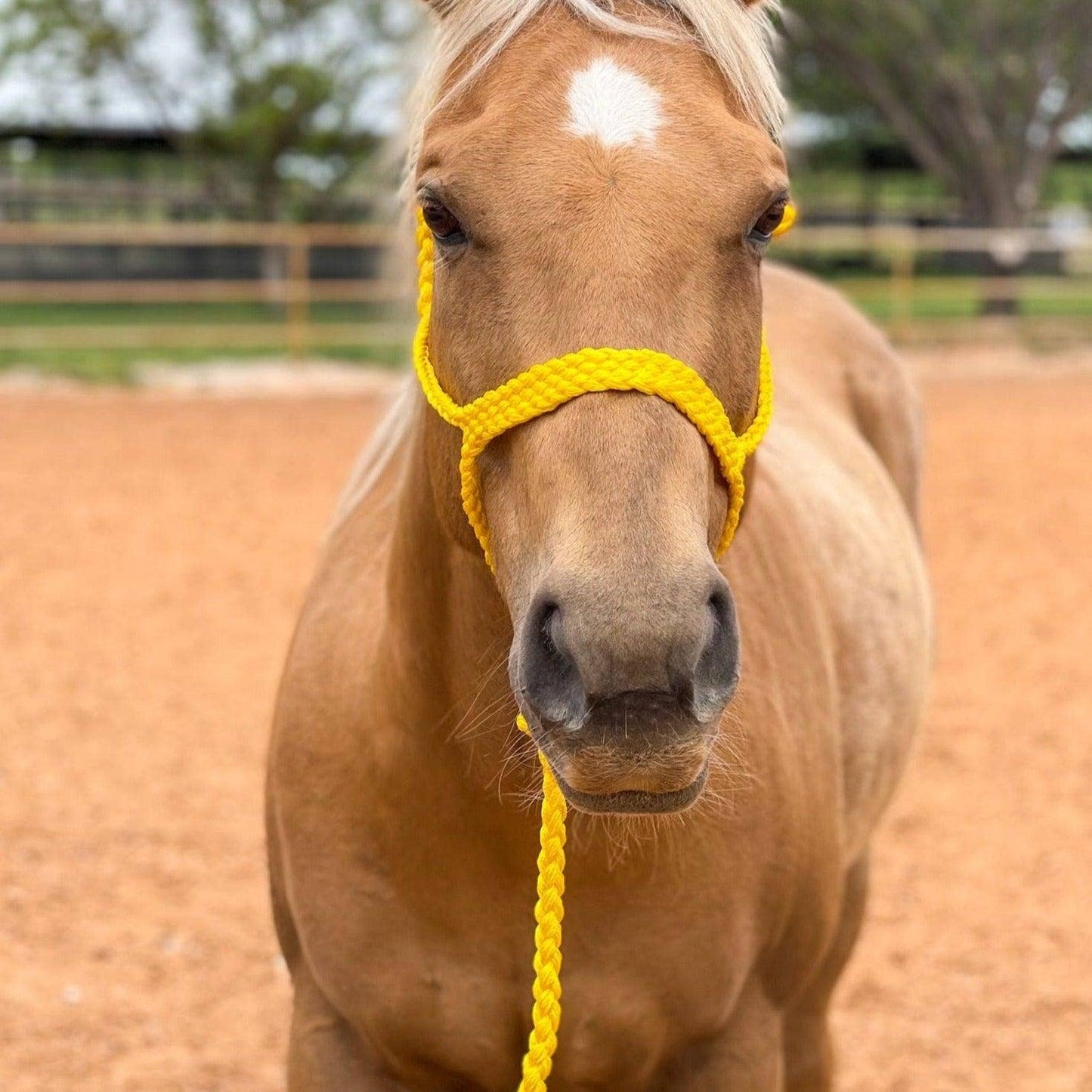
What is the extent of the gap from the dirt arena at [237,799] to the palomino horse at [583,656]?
1.31 m

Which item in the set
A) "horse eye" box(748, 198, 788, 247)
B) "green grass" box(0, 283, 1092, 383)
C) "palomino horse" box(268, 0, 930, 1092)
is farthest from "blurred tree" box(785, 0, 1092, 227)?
"horse eye" box(748, 198, 788, 247)

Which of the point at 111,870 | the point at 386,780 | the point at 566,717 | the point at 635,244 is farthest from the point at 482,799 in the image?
the point at 111,870

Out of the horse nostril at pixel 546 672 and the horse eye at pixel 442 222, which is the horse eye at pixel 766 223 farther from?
the horse nostril at pixel 546 672

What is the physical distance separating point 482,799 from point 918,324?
1775 centimetres

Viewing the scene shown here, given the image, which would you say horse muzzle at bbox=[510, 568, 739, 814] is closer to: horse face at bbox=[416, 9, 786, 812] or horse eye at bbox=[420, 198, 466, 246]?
horse face at bbox=[416, 9, 786, 812]

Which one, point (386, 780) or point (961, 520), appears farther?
point (961, 520)

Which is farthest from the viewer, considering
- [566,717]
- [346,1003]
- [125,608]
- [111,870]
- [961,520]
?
[961,520]

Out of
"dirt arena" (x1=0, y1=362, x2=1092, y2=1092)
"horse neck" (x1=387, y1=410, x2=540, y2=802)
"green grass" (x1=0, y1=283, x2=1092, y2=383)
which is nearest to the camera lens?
"horse neck" (x1=387, y1=410, x2=540, y2=802)

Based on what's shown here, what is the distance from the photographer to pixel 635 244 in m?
1.62

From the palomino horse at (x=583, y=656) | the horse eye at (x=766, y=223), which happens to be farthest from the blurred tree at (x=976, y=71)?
the horse eye at (x=766, y=223)

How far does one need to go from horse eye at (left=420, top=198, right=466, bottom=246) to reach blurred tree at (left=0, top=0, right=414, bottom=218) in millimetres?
19557

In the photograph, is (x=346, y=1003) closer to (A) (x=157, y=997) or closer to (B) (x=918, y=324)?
(A) (x=157, y=997)

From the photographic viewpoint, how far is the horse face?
148cm

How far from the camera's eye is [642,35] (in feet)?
5.96
